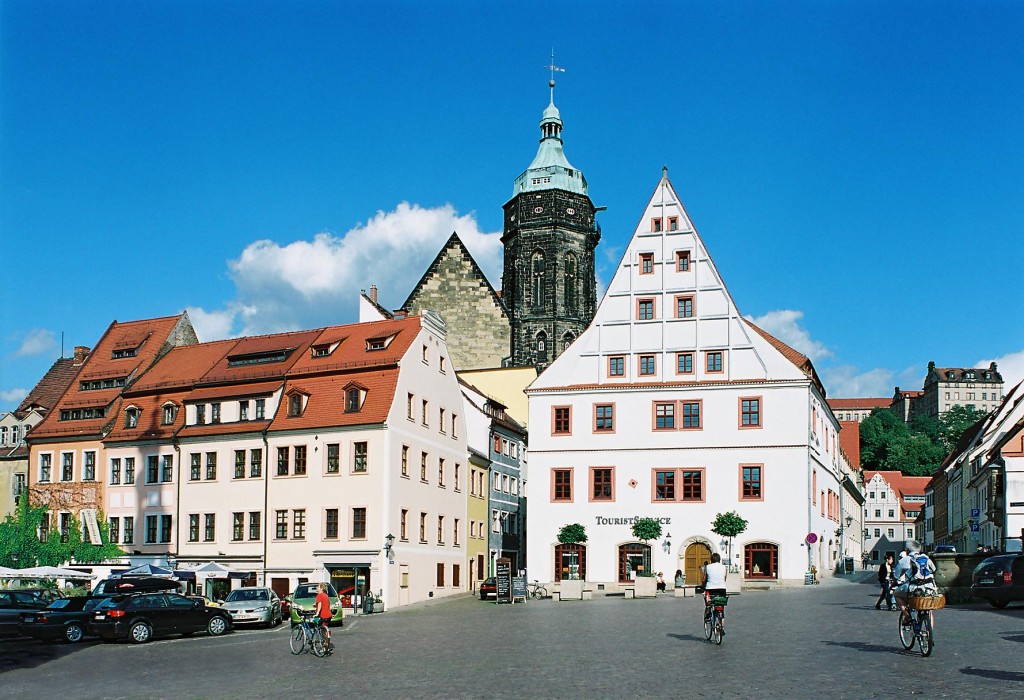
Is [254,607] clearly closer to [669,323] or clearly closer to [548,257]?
[669,323]

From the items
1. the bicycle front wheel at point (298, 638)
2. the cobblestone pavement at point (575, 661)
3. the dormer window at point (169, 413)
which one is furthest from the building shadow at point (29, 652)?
the dormer window at point (169, 413)

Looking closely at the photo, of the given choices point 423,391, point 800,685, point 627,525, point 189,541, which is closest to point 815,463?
point 627,525

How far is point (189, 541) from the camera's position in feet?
192

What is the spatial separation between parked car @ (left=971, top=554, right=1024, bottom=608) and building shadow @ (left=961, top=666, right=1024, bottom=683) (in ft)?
57.6

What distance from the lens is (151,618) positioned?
120 ft

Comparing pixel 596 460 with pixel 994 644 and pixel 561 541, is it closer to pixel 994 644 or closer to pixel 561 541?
pixel 561 541

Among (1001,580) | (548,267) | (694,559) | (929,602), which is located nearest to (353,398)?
(694,559)

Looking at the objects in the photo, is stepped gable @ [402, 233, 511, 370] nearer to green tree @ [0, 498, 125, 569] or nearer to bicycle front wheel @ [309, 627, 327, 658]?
green tree @ [0, 498, 125, 569]

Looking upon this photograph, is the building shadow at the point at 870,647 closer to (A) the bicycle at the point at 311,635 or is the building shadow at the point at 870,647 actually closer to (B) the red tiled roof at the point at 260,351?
(A) the bicycle at the point at 311,635

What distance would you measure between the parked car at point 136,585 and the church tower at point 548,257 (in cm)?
6847

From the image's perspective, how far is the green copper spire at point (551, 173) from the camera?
392 ft

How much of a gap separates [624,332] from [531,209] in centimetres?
5844

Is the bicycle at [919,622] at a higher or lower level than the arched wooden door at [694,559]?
higher

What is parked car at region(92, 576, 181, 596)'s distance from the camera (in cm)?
4453
